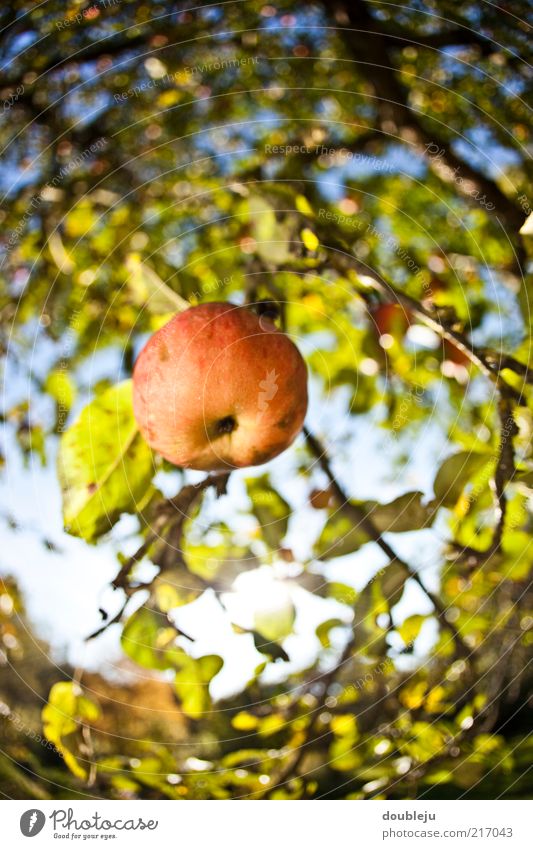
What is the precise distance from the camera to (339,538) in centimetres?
64

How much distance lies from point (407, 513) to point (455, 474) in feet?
0.20

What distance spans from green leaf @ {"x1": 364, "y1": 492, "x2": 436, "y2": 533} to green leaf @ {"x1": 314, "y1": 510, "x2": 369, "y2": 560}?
0.03m

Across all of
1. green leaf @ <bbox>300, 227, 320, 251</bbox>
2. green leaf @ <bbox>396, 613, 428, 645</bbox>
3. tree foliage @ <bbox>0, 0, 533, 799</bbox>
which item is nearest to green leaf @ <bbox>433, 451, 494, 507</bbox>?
tree foliage @ <bbox>0, 0, 533, 799</bbox>

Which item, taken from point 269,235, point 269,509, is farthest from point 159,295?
point 269,509

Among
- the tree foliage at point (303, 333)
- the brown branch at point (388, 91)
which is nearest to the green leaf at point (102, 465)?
the tree foliage at point (303, 333)

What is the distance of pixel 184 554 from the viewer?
673 millimetres

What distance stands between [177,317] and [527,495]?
0.37 m

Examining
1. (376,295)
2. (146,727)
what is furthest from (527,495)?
(146,727)

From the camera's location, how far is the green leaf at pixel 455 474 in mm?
598

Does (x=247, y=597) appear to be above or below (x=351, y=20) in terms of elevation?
below

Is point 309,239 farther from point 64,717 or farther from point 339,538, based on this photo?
point 64,717

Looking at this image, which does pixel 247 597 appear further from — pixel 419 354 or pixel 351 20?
pixel 351 20

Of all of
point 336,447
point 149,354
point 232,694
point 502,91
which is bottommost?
point 232,694

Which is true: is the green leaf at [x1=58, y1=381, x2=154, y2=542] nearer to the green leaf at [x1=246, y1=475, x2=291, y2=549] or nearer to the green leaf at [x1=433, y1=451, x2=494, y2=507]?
the green leaf at [x1=246, y1=475, x2=291, y2=549]
